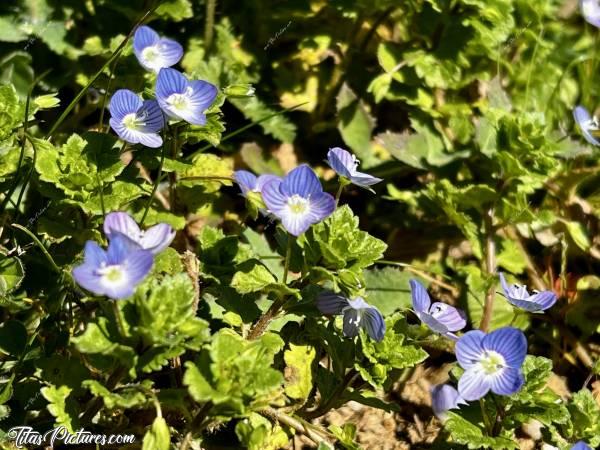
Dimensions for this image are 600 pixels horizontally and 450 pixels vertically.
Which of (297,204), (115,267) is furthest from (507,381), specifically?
(115,267)

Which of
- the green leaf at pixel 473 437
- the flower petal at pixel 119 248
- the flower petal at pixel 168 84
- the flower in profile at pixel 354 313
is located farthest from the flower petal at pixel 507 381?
the flower petal at pixel 168 84

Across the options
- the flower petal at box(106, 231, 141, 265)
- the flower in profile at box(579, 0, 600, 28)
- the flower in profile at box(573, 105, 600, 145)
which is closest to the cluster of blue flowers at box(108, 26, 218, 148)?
the flower petal at box(106, 231, 141, 265)

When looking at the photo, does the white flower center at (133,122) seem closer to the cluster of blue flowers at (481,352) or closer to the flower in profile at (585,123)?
the cluster of blue flowers at (481,352)

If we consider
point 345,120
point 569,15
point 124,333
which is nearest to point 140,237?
point 124,333

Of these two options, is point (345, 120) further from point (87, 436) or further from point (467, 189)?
point (87, 436)

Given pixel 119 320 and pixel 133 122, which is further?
pixel 133 122

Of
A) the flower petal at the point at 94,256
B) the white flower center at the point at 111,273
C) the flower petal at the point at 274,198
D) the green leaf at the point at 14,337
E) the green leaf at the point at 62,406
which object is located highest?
the flower petal at the point at 94,256

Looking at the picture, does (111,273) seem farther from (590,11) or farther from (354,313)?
(590,11)
